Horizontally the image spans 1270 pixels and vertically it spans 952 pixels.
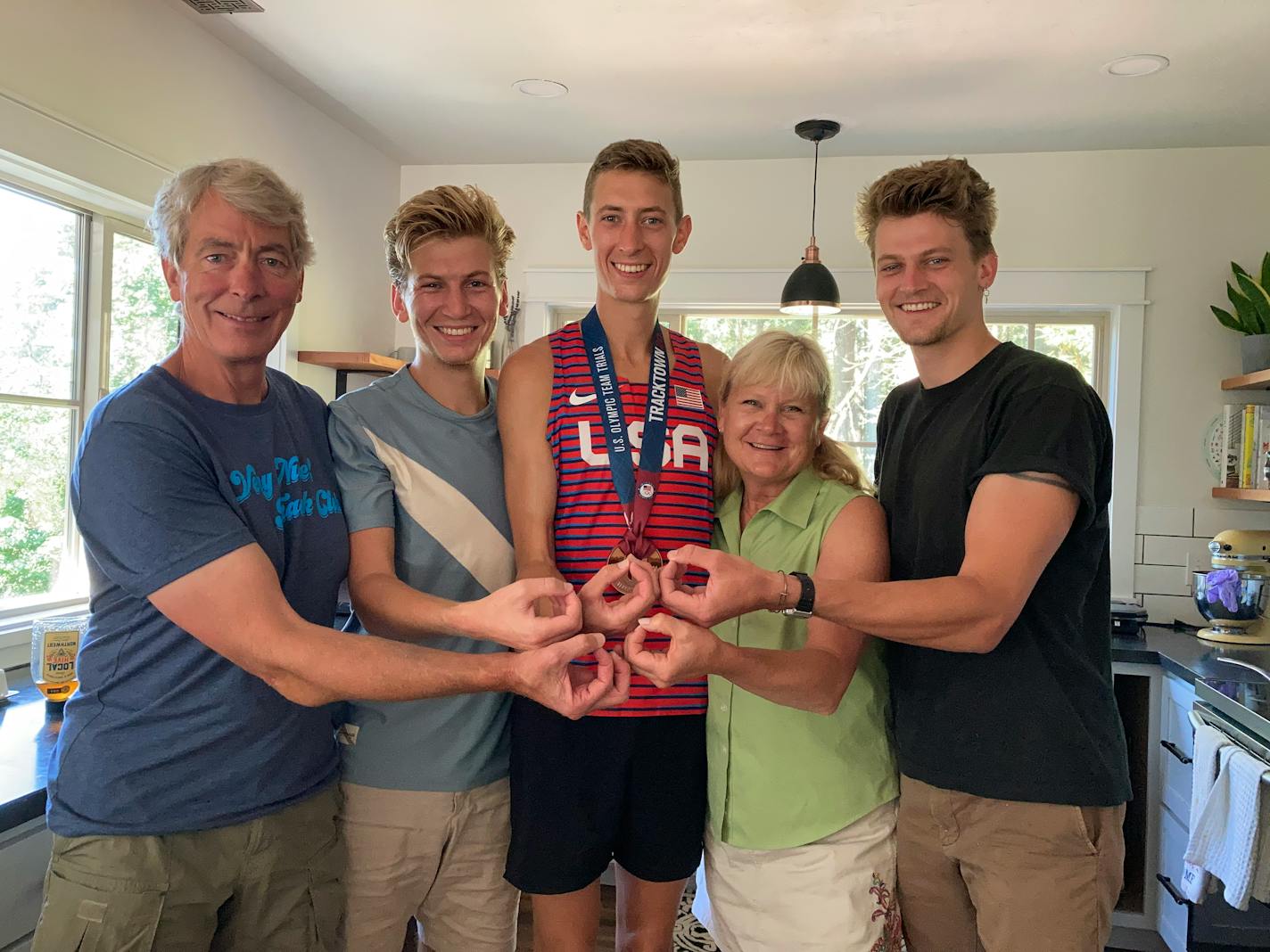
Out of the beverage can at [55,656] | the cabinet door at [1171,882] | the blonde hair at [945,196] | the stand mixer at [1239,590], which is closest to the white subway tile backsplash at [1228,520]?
the stand mixer at [1239,590]

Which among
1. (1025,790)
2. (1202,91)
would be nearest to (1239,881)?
(1025,790)

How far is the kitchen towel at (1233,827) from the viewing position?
2.41 metres

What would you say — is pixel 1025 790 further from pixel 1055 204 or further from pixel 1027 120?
pixel 1055 204

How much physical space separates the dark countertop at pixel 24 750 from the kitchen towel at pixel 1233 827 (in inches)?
106

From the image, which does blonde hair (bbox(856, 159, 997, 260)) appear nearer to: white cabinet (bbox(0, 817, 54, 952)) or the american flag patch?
the american flag patch

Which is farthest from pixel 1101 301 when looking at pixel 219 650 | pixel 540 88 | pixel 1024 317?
pixel 219 650

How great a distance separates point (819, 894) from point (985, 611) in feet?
1.72

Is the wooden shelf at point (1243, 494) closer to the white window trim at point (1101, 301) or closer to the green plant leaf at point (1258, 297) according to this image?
the white window trim at point (1101, 301)

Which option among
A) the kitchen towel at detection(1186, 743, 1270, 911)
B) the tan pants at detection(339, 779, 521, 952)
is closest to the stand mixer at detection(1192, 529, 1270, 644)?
the kitchen towel at detection(1186, 743, 1270, 911)

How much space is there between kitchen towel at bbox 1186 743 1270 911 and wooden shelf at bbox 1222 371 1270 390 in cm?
158

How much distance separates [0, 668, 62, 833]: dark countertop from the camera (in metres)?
1.60

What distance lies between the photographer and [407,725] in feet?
5.37

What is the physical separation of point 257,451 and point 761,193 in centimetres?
319

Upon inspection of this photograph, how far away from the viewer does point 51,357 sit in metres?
2.67
